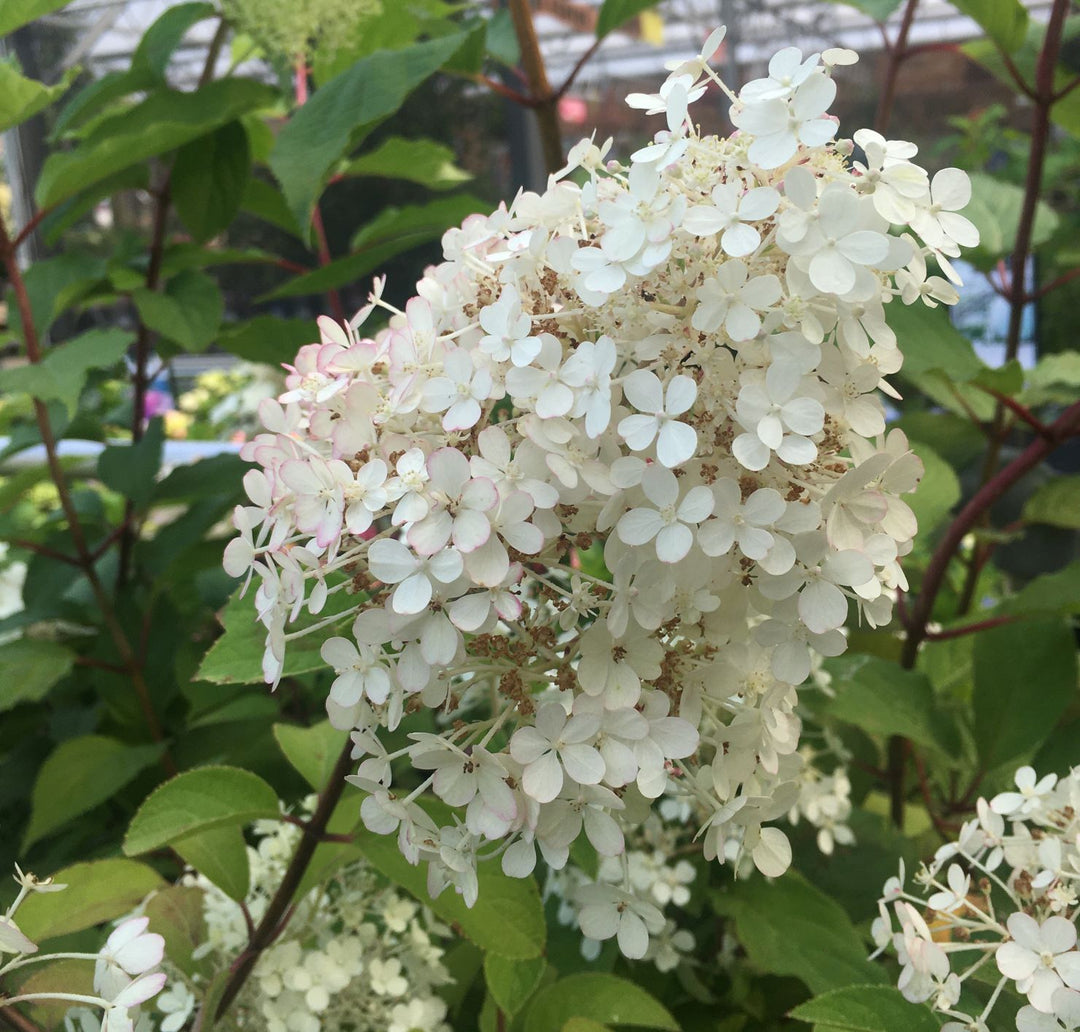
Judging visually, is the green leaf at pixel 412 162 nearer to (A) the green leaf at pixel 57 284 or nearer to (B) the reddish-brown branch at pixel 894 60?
(A) the green leaf at pixel 57 284

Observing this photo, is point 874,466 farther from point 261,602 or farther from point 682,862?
point 682,862

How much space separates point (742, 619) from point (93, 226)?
1383 mm

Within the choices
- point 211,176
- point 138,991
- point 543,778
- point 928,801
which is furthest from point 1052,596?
point 211,176

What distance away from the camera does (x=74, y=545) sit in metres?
0.90

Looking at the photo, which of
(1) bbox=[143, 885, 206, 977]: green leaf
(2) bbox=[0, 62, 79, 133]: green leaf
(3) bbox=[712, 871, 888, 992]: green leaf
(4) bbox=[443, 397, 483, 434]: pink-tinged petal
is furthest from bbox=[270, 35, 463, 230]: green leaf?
(3) bbox=[712, 871, 888, 992]: green leaf

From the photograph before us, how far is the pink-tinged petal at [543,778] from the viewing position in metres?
0.33

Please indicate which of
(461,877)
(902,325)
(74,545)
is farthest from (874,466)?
(74,545)

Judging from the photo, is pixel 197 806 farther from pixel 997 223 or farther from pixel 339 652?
pixel 997 223

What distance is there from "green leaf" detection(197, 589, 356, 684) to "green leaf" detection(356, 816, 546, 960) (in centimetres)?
10

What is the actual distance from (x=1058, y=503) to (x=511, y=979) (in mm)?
586

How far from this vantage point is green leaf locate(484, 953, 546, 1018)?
0.49 metres

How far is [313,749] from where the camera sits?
0.58 meters

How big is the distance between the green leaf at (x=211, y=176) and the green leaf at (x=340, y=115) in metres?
0.20

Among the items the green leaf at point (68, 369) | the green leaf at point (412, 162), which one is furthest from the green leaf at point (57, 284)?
the green leaf at point (412, 162)
